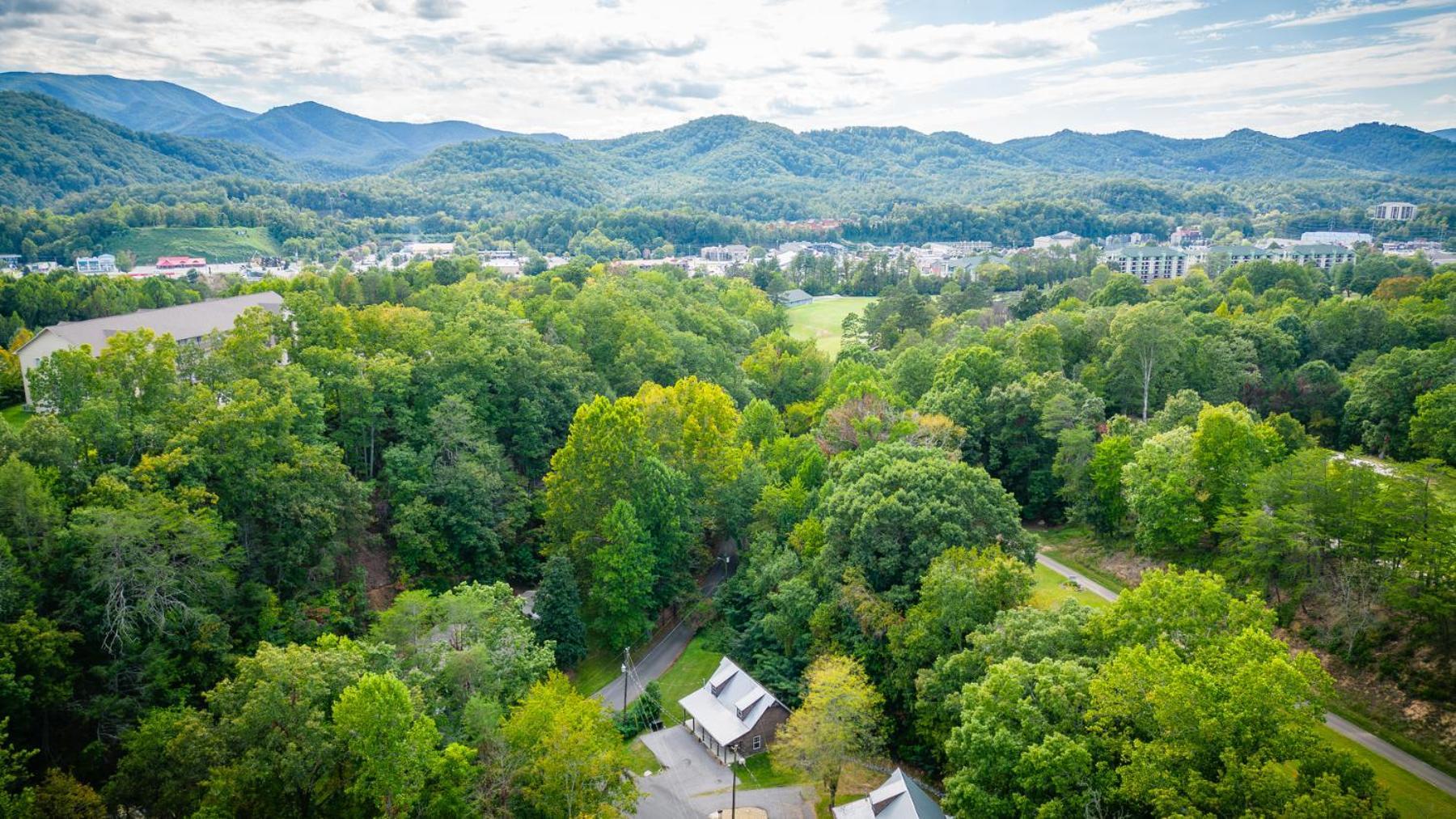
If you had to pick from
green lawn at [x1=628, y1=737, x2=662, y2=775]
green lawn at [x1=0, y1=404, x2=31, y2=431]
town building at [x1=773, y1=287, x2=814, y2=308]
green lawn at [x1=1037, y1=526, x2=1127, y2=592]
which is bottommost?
green lawn at [x1=628, y1=737, x2=662, y2=775]

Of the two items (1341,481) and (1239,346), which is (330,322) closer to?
(1341,481)

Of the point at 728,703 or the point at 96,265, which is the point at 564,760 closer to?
the point at 728,703

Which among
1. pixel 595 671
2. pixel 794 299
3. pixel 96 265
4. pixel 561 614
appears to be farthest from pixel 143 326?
pixel 96 265

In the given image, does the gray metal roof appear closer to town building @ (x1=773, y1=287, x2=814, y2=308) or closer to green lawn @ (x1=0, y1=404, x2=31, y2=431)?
green lawn @ (x1=0, y1=404, x2=31, y2=431)

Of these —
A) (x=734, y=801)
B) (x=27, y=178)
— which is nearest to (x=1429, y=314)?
(x=734, y=801)

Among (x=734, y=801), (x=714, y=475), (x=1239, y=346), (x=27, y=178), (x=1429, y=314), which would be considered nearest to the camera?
(x=734, y=801)

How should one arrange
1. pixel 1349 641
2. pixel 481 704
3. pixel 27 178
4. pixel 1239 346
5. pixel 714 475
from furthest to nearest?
pixel 27 178 < pixel 1239 346 < pixel 714 475 < pixel 1349 641 < pixel 481 704

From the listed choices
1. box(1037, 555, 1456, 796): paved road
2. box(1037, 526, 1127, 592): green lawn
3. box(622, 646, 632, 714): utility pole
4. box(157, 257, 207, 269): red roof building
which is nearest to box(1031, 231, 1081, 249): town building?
box(1037, 526, 1127, 592): green lawn

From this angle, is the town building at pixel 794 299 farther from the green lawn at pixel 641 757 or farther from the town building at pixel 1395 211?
the town building at pixel 1395 211
